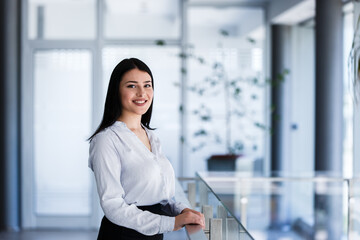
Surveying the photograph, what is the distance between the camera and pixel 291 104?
6.14m

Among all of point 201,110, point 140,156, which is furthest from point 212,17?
point 140,156

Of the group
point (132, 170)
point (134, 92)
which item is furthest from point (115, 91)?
point (132, 170)

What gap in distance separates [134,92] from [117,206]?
0.43m

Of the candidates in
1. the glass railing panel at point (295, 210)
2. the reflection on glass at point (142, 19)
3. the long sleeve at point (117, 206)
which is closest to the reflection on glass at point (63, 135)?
the reflection on glass at point (142, 19)

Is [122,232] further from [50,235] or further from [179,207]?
[50,235]

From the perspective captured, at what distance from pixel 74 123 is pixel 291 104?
2.68 meters

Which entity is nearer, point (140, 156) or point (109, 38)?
point (140, 156)

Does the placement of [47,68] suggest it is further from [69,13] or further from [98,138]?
[98,138]

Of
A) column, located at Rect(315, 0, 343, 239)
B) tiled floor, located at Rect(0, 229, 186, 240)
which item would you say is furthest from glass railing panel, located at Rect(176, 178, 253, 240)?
tiled floor, located at Rect(0, 229, 186, 240)

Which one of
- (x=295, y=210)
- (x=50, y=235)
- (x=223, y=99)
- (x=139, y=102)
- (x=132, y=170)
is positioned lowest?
(x=50, y=235)

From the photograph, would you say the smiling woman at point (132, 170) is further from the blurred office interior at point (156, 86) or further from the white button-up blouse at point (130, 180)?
the blurred office interior at point (156, 86)

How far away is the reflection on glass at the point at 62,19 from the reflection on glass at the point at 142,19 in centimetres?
22

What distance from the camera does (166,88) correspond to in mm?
6004

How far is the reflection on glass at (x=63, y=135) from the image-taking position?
602 centimetres
